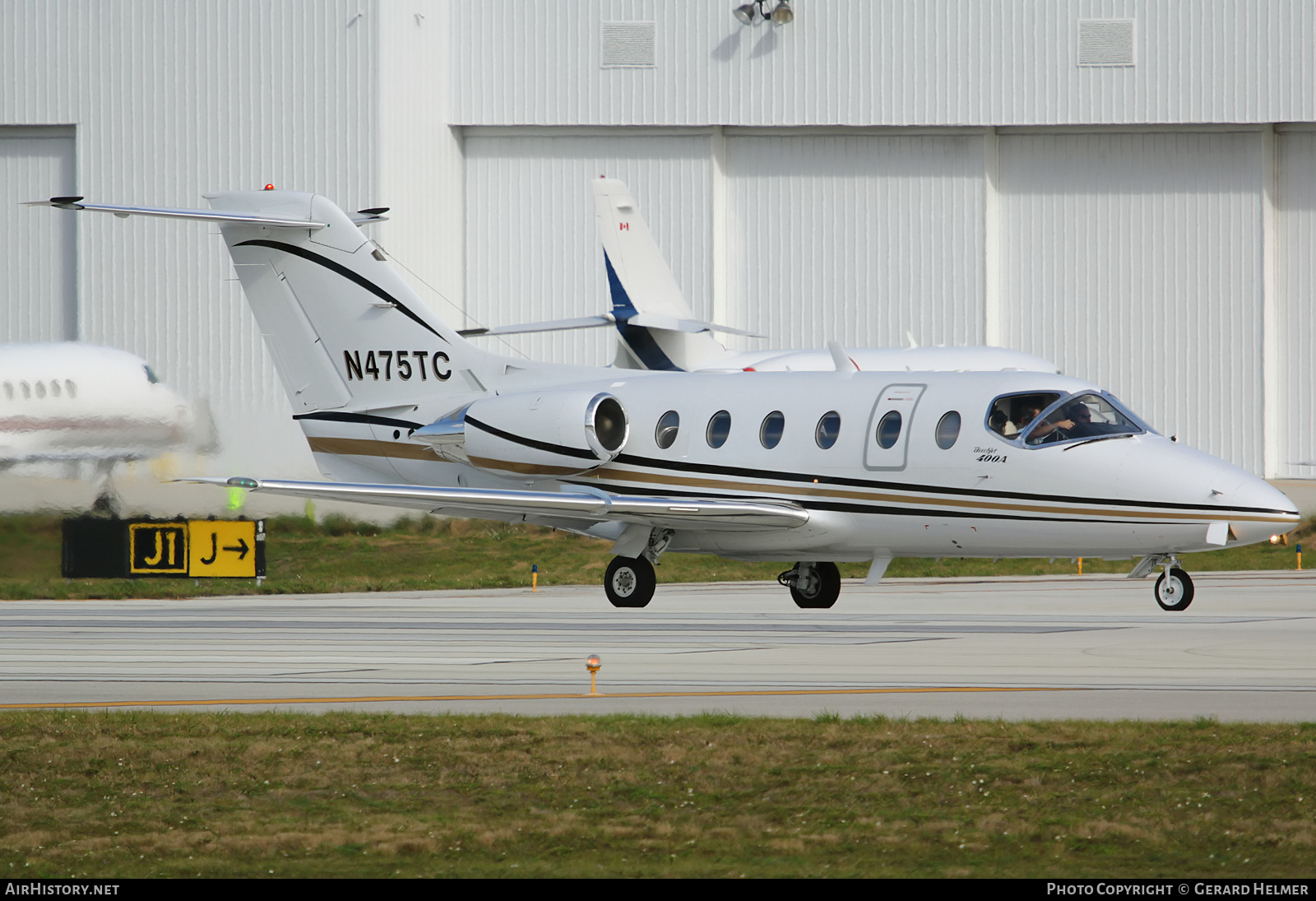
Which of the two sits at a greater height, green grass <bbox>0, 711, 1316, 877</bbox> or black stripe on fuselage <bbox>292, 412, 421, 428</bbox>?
black stripe on fuselage <bbox>292, 412, 421, 428</bbox>

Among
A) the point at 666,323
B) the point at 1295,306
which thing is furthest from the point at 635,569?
the point at 1295,306

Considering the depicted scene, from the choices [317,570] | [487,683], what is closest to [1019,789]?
[487,683]

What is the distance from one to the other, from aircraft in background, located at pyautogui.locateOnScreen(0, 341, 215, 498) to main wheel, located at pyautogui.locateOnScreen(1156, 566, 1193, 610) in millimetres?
22706

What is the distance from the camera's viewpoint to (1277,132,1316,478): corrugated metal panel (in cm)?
4509

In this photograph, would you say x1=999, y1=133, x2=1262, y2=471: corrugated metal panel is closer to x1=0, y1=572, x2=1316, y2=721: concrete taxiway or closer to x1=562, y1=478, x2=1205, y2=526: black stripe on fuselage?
x1=0, y1=572, x2=1316, y2=721: concrete taxiway

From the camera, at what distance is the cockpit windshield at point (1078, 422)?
21.9 m

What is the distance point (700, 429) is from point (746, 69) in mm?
22999

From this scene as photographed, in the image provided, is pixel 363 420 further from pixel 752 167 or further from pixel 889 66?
pixel 889 66

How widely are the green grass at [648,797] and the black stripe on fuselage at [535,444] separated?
1035 centimetres

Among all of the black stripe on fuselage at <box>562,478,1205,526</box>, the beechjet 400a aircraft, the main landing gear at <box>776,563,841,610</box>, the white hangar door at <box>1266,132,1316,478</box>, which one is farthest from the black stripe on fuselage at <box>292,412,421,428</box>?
the white hangar door at <box>1266,132,1316,478</box>

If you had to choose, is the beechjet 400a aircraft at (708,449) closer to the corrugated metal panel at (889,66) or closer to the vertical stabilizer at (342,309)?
the vertical stabilizer at (342,309)

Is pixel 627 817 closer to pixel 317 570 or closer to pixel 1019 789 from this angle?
pixel 1019 789

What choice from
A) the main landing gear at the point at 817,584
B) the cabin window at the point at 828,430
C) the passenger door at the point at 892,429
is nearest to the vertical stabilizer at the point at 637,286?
the main landing gear at the point at 817,584

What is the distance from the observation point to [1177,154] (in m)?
45.3
